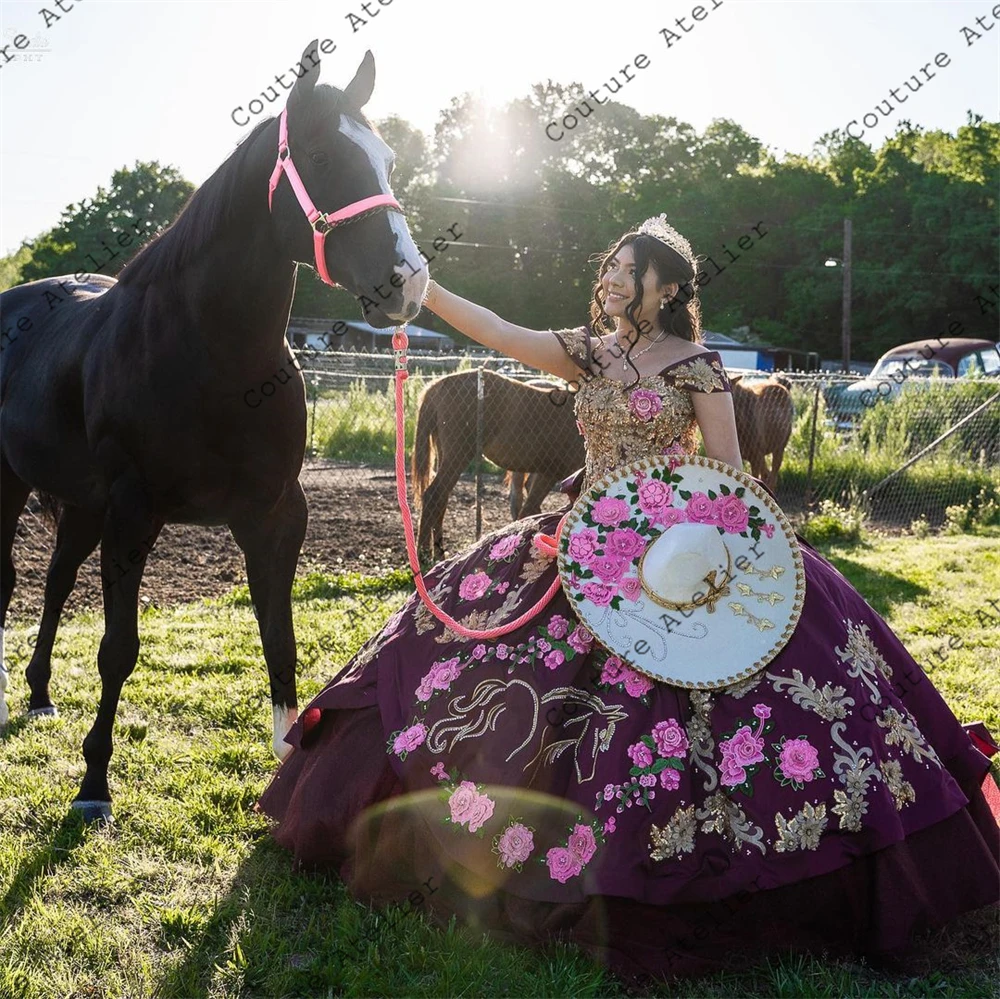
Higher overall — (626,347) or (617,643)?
(626,347)

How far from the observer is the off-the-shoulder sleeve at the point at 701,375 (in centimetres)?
259

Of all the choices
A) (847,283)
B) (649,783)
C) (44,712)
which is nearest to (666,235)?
(649,783)

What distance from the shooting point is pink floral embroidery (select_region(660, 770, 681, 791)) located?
2.09 meters

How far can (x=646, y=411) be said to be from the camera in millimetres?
2584

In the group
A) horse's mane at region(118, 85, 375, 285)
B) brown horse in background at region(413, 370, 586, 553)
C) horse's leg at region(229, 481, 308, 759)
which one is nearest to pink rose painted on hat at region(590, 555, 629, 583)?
horse's leg at region(229, 481, 308, 759)

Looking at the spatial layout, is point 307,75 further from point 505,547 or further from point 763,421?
point 763,421

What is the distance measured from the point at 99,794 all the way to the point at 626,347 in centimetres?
219

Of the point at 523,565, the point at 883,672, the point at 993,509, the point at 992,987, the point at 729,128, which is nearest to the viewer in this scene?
the point at 992,987

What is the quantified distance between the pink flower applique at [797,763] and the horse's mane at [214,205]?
195 cm

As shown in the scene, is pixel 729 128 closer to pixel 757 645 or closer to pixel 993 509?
pixel 993 509

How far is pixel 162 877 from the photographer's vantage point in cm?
259

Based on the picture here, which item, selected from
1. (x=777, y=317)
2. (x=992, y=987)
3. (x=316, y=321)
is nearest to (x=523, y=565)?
(x=992, y=987)

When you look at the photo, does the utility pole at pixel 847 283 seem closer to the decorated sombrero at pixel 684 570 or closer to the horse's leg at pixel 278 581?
the horse's leg at pixel 278 581

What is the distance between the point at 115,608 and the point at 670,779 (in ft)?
6.13
